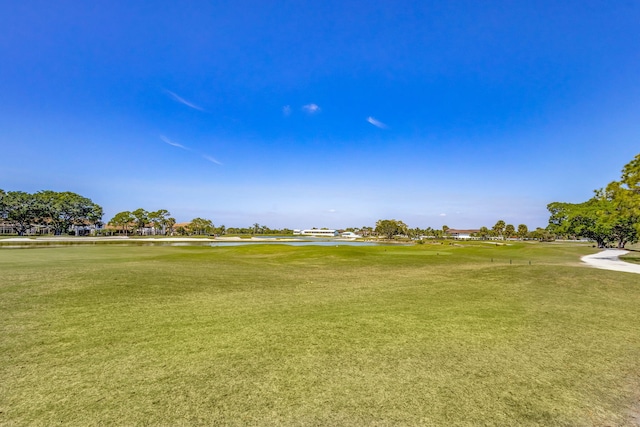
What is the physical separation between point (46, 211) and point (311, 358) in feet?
405

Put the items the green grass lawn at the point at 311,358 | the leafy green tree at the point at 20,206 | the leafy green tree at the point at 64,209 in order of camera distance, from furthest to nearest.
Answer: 1. the leafy green tree at the point at 64,209
2. the leafy green tree at the point at 20,206
3. the green grass lawn at the point at 311,358

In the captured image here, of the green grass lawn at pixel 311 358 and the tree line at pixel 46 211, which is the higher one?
the tree line at pixel 46 211

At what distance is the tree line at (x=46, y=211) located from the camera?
90.1 meters

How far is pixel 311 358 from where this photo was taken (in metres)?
5.48

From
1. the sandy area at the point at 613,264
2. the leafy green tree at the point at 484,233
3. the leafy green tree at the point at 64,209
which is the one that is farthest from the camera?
the leafy green tree at the point at 484,233

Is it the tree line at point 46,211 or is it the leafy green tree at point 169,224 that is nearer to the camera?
the tree line at point 46,211

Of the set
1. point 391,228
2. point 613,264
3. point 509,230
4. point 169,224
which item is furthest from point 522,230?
point 169,224

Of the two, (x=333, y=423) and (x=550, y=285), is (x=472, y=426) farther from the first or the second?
(x=550, y=285)

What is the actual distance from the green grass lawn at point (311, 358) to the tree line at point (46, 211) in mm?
110380

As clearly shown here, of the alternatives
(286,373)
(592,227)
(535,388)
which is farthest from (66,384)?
(592,227)

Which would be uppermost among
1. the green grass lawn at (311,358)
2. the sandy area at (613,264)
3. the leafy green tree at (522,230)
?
the leafy green tree at (522,230)

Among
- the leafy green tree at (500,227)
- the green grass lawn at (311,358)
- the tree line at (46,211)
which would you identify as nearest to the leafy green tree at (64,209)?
the tree line at (46,211)

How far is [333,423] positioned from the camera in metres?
3.64

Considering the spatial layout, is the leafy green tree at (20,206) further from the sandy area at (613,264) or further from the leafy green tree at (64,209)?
the sandy area at (613,264)
